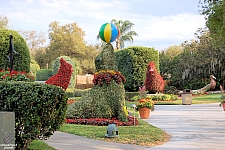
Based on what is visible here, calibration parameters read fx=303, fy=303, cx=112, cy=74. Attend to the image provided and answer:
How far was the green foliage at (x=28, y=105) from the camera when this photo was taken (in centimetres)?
438

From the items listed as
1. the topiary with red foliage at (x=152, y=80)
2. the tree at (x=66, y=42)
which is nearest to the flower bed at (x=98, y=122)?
the topiary with red foliage at (x=152, y=80)

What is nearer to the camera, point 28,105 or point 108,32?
point 28,105

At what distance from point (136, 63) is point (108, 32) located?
15965 mm

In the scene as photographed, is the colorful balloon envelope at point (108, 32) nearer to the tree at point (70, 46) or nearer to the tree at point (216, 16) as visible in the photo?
the tree at point (216, 16)

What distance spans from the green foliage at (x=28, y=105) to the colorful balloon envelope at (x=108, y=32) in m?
5.43

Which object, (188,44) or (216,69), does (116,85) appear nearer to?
(216,69)

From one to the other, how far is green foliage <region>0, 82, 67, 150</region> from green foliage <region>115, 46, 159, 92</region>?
20993 mm

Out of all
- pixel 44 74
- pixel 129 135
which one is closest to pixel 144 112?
pixel 129 135

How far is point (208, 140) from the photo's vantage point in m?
7.48

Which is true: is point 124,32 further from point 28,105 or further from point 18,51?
point 28,105

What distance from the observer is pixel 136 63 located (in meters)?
25.6

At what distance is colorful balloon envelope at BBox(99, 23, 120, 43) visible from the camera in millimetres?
9812

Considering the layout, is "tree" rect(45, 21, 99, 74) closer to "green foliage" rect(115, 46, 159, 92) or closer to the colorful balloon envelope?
"green foliage" rect(115, 46, 159, 92)

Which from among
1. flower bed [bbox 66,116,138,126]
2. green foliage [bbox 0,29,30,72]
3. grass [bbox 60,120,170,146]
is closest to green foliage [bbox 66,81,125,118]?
flower bed [bbox 66,116,138,126]
